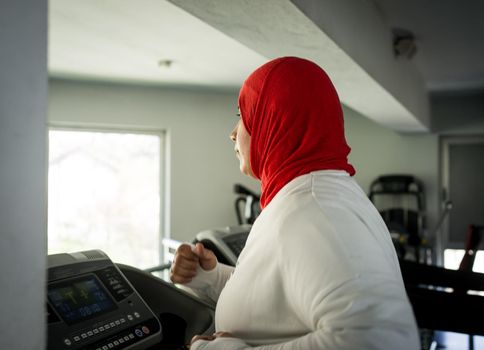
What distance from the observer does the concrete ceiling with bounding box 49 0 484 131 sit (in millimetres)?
1843

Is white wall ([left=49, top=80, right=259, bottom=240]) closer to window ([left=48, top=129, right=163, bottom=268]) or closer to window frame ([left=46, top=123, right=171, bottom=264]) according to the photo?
window frame ([left=46, top=123, right=171, bottom=264])

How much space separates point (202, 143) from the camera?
18.3ft

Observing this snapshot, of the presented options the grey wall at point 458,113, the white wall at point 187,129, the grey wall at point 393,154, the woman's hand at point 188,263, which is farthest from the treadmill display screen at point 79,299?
the grey wall at point 458,113

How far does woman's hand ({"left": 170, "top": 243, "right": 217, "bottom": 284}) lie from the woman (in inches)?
13.5

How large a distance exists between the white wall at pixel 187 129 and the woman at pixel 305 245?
14.0 ft

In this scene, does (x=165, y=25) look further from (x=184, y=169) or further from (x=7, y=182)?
(x=7, y=182)

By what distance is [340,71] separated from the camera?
8.46 ft

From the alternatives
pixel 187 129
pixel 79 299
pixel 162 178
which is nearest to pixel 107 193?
pixel 162 178

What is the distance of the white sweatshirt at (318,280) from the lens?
0.70 m

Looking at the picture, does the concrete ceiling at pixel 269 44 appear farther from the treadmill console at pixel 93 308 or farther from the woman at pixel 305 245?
the treadmill console at pixel 93 308

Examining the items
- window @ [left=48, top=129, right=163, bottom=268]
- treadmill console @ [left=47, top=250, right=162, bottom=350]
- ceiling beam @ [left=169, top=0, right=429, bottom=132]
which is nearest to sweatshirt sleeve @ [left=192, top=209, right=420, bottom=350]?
treadmill console @ [left=47, top=250, right=162, bottom=350]

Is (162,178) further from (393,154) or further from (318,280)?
(318,280)

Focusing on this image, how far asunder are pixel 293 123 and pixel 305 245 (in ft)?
0.87

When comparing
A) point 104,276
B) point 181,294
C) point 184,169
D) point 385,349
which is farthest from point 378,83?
point 184,169
